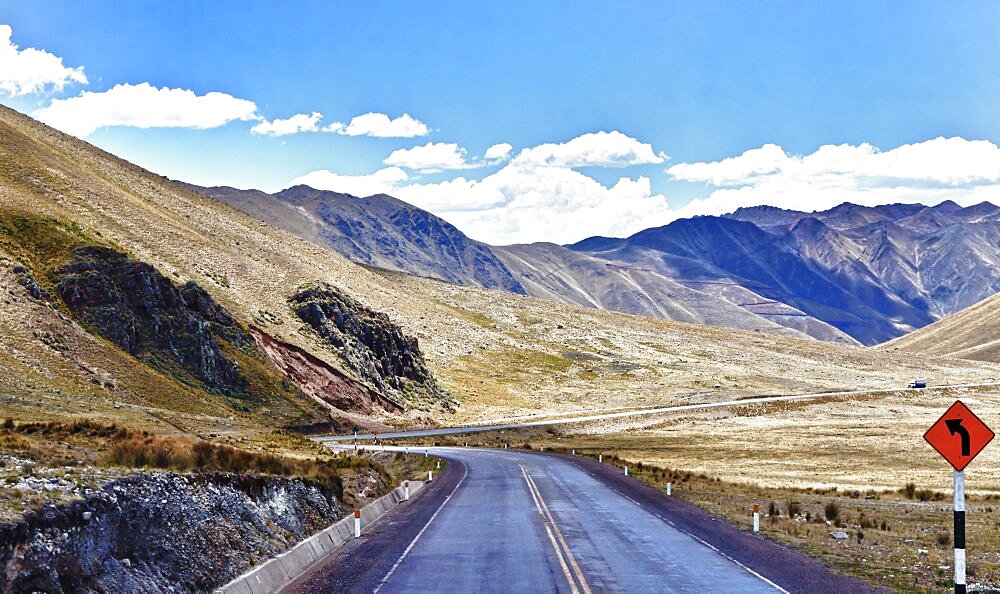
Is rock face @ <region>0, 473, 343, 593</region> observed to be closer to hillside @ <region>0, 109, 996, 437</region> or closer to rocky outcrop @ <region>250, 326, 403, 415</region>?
hillside @ <region>0, 109, 996, 437</region>

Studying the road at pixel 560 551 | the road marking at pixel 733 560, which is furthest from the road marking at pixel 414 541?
the road marking at pixel 733 560

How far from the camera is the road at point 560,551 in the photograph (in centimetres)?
1927

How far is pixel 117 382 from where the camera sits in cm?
5762

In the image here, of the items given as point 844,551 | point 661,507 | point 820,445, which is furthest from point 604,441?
point 844,551

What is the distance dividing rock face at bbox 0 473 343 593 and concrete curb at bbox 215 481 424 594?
327mm

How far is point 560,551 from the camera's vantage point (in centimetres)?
2355

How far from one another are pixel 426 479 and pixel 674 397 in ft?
296

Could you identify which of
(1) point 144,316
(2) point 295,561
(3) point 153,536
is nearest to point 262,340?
(1) point 144,316

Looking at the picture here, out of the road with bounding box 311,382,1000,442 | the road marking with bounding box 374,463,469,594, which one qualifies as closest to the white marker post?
the road marking with bounding box 374,463,469,594

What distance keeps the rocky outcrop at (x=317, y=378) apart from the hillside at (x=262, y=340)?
0.22 metres

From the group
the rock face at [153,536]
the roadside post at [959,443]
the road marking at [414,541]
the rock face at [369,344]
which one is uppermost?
the rock face at [369,344]

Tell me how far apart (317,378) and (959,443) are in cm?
8394

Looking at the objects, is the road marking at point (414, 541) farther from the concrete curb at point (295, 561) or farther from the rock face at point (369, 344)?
the rock face at point (369, 344)

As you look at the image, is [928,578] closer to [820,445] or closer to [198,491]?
[198,491]
